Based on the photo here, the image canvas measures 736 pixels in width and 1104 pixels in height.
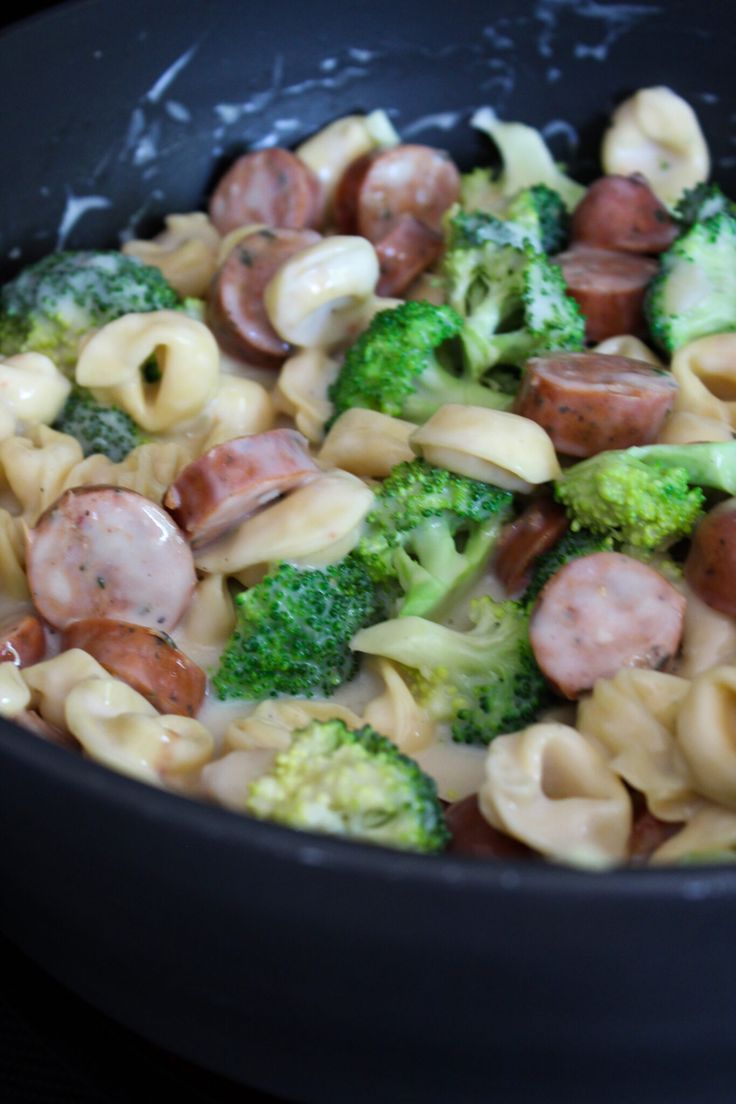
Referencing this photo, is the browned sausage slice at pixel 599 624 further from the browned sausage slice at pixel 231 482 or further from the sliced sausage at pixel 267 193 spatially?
the sliced sausage at pixel 267 193

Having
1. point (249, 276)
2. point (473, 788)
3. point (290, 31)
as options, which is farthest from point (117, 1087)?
point (290, 31)

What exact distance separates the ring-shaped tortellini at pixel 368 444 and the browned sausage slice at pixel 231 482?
0.15m

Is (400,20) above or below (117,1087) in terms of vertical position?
above

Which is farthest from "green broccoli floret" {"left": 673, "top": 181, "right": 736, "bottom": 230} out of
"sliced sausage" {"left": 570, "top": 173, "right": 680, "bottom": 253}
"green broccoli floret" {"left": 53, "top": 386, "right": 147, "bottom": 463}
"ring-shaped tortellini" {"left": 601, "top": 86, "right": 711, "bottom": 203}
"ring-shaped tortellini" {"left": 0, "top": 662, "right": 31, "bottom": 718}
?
"ring-shaped tortellini" {"left": 0, "top": 662, "right": 31, "bottom": 718}

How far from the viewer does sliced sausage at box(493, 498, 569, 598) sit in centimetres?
171

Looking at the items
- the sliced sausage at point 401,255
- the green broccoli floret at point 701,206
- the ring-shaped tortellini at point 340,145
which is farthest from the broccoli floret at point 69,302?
the green broccoli floret at point 701,206

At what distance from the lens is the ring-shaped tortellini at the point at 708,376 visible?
193 centimetres

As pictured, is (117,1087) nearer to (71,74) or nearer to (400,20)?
(71,74)

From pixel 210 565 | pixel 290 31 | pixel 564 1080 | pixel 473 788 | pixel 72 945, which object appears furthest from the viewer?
pixel 290 31

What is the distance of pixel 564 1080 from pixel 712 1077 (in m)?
0.14

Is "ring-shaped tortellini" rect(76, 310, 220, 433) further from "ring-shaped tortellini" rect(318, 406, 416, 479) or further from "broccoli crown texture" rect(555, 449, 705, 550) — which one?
"broccoli crown texture" rect(555, 449, 705, 550)

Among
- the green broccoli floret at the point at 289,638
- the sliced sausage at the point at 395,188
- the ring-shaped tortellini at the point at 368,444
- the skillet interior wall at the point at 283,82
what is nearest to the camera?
the green broccoli floret at the point at 289,638

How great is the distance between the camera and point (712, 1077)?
1163 millimetres

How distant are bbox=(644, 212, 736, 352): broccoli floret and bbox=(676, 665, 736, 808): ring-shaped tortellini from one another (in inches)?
32.3
